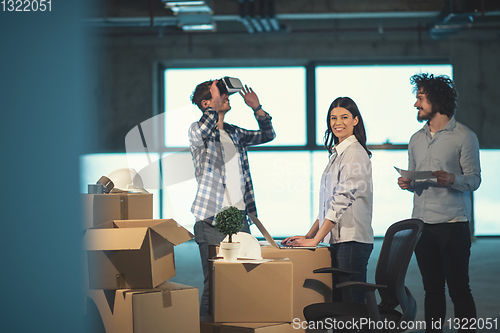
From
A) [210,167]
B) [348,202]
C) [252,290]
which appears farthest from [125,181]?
[348,202]

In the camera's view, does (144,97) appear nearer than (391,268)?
No

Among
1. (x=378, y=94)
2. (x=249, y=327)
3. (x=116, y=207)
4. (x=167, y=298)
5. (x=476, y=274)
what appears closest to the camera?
(x=249, y=327)

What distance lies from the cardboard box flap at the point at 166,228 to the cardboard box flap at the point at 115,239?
72 millimetres

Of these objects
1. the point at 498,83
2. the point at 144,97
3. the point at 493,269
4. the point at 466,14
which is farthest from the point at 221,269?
the point at 498,83

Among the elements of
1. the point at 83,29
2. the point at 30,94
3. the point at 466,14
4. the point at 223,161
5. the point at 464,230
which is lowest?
the point at 464,230

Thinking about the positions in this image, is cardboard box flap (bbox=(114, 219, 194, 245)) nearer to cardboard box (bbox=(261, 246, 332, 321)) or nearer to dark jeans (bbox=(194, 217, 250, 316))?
dark jeans (bbox=(194, 217, 250, 316))

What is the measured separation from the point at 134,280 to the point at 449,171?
1553mm

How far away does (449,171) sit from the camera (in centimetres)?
222

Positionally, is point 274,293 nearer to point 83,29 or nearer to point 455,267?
point 455,267

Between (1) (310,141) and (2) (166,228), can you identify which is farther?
(1) (310,141)

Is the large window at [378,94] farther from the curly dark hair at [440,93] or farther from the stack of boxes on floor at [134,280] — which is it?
the stack of boxes on floor at [134,280]

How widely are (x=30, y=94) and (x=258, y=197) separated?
6.04 metres

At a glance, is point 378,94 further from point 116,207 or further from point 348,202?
point 116,207

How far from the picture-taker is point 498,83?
704 centimetres
